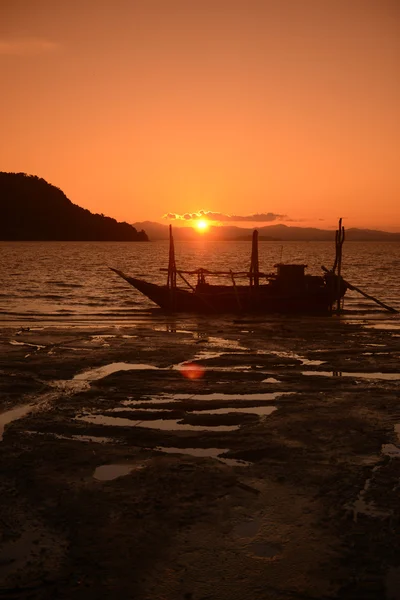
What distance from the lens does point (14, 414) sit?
1038cm

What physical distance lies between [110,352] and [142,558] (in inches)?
457

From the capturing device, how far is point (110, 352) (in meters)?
17.0

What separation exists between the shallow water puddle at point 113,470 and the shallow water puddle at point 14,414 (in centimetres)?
245

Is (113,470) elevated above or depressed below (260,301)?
below

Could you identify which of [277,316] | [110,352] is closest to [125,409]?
[110,352]

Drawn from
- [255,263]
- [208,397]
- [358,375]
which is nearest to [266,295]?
[255,263]

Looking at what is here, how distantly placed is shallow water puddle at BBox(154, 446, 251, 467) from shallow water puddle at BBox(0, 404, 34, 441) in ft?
9.00

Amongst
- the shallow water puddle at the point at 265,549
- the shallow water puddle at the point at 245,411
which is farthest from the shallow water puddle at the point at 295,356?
the shallow water puddle at the point at 265,549

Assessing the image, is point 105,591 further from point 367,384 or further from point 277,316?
point 277,316

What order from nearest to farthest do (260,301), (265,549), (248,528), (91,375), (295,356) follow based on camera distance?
(265,549)
(248,528)
(91,375)
(295,356)
(260,301)

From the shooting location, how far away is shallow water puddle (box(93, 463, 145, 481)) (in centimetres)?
750

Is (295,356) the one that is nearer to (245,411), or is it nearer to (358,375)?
(358,375)

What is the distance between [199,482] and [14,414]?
430 cm

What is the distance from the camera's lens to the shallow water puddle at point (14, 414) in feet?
32.5
